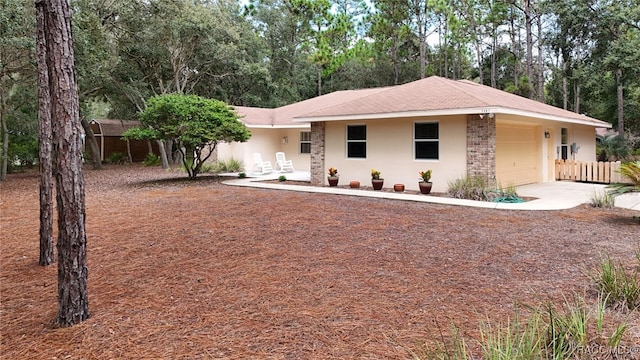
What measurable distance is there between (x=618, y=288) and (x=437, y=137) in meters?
9.13

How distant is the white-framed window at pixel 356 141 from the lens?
14.2 meters

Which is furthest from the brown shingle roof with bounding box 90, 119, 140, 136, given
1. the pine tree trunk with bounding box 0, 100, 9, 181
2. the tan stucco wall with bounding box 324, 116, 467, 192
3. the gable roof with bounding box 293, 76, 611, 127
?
the tan stucco wall with bounding box 324, 116, 467, 192

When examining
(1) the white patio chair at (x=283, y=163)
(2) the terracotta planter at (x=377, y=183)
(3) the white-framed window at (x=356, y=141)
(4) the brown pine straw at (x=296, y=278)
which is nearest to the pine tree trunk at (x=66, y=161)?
(4) the brown pine straw at (x=296, y=278)

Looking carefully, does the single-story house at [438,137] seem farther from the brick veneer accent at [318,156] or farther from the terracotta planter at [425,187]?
the terracotta planter at [425,187]

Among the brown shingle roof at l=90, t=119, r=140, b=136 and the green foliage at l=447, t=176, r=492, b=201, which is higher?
the brown shingle roof at l=90, t=119, r=140, b=136

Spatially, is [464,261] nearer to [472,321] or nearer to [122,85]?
[472,321]

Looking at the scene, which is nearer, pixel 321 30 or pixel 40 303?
pixel 40 303

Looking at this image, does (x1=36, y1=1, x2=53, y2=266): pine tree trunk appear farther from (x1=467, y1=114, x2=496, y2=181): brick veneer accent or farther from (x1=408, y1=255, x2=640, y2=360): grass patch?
(x1=467, y1=114, x2=496, y2=181): brick veneer accent

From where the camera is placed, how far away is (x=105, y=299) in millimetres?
4000

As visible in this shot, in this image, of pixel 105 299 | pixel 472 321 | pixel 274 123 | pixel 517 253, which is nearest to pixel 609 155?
pixel 274 123

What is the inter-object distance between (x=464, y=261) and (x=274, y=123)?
54.1ft

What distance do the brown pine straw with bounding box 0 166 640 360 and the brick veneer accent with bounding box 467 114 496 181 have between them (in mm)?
2916

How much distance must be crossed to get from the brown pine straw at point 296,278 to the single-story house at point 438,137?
3.58 meters

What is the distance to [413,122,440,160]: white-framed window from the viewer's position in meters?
12.7
